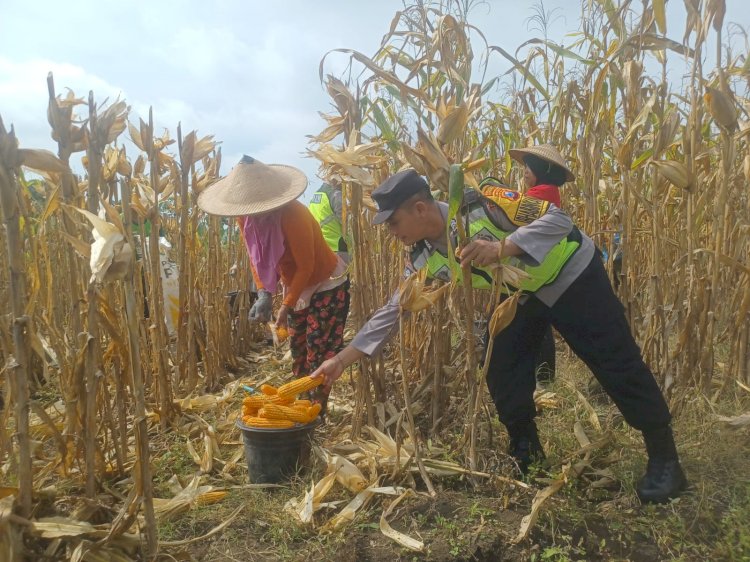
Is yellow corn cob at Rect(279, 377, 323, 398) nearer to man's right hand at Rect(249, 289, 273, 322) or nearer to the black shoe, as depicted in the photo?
man's right hand at Rect(249, 289, 273, 322)

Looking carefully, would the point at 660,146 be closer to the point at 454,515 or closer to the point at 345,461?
the point at 454,515

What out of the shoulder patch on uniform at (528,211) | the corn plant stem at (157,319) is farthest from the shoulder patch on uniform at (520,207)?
the corn plant stem at (157,319)

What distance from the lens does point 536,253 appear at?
172cm

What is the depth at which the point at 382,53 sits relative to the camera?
2.65m

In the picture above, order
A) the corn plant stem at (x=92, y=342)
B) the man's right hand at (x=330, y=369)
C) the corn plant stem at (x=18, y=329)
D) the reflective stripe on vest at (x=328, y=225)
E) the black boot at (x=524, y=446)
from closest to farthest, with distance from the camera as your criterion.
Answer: the corn plant stem at (x=18, y=329) → the corn plant stem at (x=92, y=342) → the man's right hand at (x=330, y=369) → the black boot at (x=524, y=446) → the reflective stripe on vest at (x=328, y=225)

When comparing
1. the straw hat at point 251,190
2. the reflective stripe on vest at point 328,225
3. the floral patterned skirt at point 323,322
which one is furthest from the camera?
the reflective stripe on vest at point 328,225

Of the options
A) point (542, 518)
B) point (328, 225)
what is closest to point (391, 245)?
point (328, 225)

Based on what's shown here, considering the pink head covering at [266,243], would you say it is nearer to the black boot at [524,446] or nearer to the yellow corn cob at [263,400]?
the yellow corn cob at [263,400]

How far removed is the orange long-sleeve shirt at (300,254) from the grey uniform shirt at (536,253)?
2.09ft

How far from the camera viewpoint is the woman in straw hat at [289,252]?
250 centimetres

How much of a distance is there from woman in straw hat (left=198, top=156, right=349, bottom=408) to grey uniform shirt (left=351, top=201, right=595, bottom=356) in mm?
498

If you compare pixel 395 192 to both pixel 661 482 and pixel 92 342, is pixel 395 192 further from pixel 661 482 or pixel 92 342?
pixel 661 482

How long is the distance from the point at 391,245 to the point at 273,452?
54.3 inches

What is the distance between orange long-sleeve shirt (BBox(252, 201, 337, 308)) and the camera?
2.50 meters
